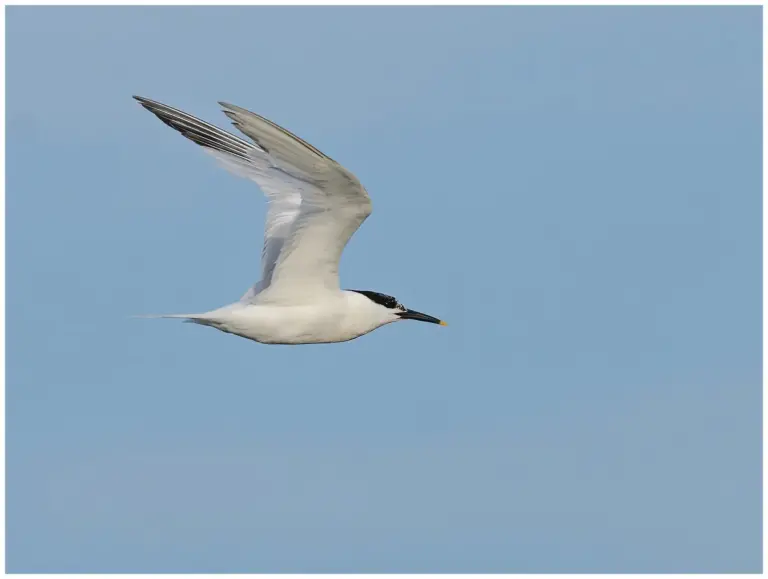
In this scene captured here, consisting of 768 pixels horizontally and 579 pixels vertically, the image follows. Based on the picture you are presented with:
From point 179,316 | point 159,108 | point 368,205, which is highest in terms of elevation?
point 159,108

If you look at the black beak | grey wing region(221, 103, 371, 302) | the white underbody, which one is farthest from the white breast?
the black beak

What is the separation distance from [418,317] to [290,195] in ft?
7.43

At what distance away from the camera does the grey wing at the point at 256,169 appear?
17.0 meters

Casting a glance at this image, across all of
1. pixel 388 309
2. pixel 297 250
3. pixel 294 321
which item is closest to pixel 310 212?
pixel 297 250

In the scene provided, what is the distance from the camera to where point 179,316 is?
53.5 ft

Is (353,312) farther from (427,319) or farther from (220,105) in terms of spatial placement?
(220,105)

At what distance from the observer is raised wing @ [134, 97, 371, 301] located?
14.9m

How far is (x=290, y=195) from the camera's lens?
17.3m

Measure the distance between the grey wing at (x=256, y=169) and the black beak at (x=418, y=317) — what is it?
1.87m

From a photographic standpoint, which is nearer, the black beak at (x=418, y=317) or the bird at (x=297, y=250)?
the bird at (x=297, y=250)

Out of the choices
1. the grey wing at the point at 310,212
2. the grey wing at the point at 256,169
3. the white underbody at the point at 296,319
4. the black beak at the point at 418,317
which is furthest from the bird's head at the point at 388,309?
the grey wing at the point at 256,169

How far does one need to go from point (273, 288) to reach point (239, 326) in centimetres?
61

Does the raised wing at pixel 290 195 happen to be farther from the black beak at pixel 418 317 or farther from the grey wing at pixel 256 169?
the black beak at pixel 418 317

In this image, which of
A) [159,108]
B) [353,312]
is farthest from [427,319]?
[159,108]
